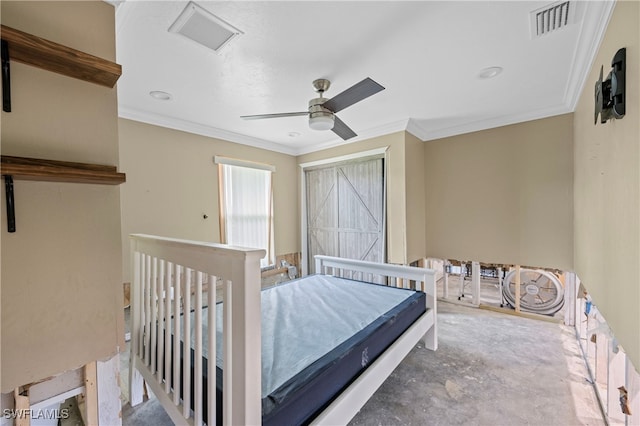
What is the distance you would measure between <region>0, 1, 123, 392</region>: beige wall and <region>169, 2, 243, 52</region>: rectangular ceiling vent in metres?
0.45

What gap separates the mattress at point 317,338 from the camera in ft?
4.09

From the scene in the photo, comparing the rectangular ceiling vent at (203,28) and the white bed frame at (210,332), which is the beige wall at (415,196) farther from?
the rectangular ceiling vent at (203,28)

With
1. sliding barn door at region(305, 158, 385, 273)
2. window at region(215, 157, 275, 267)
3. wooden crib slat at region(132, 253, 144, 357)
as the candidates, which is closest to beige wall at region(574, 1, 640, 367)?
sliding barn door at region(305, 158, 385, 273)

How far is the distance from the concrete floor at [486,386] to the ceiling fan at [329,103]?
7.46ft

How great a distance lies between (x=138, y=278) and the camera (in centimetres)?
191

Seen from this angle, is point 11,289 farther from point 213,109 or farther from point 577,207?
point 577,207

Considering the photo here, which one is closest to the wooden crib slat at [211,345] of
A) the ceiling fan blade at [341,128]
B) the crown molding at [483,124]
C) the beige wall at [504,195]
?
the ceiling fan blade at [341,128]

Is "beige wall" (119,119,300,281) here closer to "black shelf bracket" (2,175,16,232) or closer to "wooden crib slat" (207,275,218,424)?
"black shelf bracket" (2,175,16,232)

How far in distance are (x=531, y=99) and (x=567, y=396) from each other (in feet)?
9.44

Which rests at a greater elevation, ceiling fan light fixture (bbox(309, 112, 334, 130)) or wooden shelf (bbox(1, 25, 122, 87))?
ceiling fan light fixture (bbox(309, 112, 334, 130))

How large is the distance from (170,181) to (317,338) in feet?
9.27

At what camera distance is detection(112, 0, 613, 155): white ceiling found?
160 centimetres

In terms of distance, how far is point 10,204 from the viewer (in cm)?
97

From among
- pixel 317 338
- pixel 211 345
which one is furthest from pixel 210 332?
pixel 317 338
